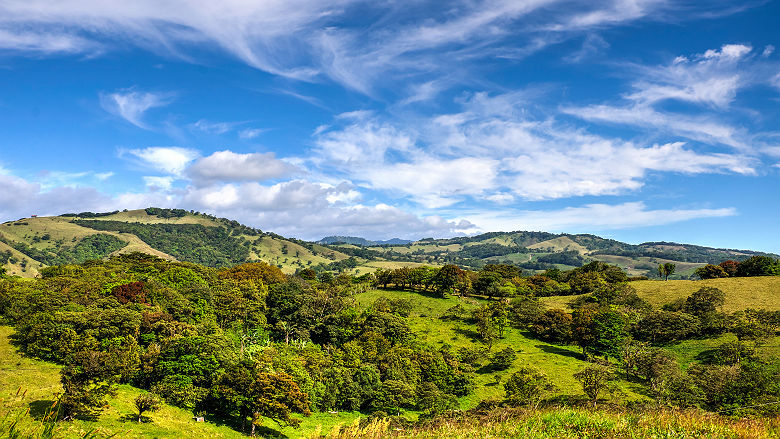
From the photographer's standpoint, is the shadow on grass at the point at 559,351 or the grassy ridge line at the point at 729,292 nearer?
the shadow on grass at the point at 559,351

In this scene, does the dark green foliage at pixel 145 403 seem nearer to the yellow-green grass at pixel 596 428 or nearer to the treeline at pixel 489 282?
the yellow-green grass at pixel 596 428

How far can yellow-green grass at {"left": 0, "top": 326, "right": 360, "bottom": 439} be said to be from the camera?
3638 centimetres

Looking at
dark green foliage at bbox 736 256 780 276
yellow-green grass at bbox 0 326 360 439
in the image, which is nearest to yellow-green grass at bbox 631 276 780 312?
dark green foliage at bbox 736 256 780 276

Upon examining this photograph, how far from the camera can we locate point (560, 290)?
5231 inches

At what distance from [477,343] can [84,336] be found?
241ft

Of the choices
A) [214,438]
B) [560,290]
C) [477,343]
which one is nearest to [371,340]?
[477,343]

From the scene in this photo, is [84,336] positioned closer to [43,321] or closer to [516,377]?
[43,321]

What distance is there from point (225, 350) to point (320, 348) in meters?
27.0

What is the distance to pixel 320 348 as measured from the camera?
8094 cm

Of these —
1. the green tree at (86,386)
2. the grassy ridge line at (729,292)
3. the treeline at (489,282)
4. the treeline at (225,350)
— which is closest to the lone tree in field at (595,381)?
the treeline at (225,350)

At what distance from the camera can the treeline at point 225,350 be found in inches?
1788

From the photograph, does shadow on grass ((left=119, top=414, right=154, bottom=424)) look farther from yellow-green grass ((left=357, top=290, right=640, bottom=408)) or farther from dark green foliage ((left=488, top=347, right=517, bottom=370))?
dark green foliage ((left=488, top=347, right=517, bottom=370))

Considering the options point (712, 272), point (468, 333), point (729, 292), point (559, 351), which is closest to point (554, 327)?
point (559, 351)

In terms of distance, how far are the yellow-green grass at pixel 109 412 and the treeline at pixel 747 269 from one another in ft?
474
